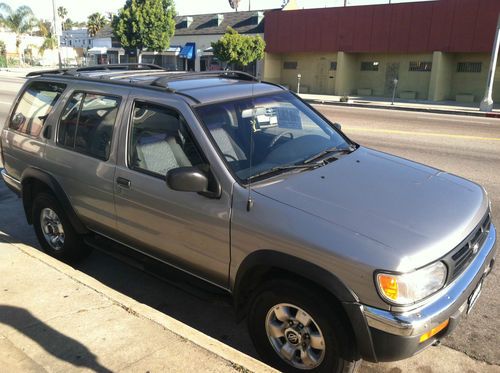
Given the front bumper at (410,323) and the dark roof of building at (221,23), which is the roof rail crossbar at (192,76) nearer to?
the front bumper at (410,323)

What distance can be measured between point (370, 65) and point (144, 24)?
17850mm

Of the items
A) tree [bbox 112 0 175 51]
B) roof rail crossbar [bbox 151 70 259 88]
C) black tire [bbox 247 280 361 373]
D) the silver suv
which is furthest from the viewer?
tree [bbox 112 0 175 51]

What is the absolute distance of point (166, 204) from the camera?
3.29 metres

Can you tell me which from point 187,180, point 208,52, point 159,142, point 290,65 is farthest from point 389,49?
point 187,180

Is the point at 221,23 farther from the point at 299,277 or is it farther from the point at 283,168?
the point at 299,277

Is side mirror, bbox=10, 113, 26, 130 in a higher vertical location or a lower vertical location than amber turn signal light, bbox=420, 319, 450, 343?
higher

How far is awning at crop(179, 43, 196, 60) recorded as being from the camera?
3972 centimetres

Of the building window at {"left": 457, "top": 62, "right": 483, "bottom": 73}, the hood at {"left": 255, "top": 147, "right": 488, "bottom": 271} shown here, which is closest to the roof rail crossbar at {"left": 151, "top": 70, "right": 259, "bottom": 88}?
the hood at {"left": 255, "top": 147, "right": 488, "bottom": 271}

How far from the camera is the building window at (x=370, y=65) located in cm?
3023

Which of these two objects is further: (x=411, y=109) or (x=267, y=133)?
(x=411, y=109)

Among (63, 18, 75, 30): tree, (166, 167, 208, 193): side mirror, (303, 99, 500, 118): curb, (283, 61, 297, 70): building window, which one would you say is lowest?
(303, 99, 500, 118): curb

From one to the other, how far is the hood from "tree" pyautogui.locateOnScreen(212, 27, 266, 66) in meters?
29.6

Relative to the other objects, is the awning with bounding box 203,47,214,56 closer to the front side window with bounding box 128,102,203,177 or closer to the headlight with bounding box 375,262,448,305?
the front side window with bounding box 128,102,203,177

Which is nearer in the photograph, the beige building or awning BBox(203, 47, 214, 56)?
the beige building
